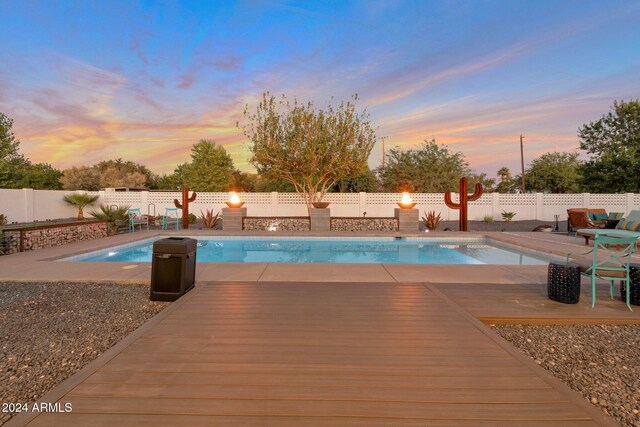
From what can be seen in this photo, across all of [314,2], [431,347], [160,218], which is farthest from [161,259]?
[160,218]

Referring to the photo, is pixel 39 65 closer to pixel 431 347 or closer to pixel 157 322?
pixel 157 322

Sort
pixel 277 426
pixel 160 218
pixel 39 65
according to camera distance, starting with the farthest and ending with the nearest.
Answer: pixel 160 218 → pixel 39 65 → pixel 277 426

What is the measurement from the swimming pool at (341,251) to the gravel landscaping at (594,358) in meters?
4.91

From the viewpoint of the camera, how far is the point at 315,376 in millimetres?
2363

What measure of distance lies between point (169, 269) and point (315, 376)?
2723 mm

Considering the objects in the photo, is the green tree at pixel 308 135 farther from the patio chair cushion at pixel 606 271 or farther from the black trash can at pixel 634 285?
the black trash can at pixel 634 285

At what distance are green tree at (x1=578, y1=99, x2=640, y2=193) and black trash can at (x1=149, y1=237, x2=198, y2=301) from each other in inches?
1044

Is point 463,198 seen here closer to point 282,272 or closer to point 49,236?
point 282,272

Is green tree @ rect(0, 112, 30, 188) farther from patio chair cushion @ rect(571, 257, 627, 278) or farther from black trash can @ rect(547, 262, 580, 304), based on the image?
patio chair cushion @ rect(571, 257, 627, 278)

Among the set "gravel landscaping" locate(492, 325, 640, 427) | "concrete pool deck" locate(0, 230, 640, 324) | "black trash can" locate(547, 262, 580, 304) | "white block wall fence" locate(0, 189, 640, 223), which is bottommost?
"gravel landscaping" locate(492, 325, 640, 427)

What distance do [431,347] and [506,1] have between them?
13.9 meters

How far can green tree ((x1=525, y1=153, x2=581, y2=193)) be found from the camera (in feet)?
110

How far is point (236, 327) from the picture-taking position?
3279 millimetres

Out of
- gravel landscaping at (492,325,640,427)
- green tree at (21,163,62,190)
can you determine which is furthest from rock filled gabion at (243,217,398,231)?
green tree at (21,163,62,190)
